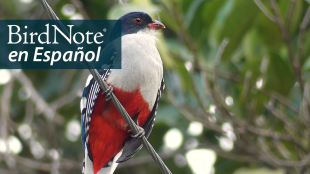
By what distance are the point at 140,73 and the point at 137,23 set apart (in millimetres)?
818

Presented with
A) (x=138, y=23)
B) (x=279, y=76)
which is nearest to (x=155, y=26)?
(x=138, y=23)

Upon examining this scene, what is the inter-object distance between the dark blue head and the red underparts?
2.33ft

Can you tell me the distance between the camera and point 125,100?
2.56 metres

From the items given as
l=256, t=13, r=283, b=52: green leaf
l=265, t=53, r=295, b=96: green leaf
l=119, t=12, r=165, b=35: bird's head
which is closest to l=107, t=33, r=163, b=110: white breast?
l=119, t=12, r=165, b=35: bird's head

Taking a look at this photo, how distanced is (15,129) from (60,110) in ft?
1.96

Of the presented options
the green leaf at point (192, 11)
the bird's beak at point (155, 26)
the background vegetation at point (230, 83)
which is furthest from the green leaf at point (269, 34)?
the bird's beak at point (155, 26)

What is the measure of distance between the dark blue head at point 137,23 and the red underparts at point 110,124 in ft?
2.33

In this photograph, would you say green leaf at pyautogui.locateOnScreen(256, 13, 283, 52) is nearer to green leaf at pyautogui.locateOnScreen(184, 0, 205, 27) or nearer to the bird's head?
green leaf at pyautogui.locateOnScreen(184, 0, 205, 27)

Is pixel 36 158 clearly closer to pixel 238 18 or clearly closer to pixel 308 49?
pixel 238 18

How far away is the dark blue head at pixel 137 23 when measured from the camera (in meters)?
3.18

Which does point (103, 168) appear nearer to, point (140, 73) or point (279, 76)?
point (140, 73)

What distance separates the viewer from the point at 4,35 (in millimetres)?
5301

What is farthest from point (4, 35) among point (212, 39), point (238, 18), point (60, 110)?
point (238, 18)

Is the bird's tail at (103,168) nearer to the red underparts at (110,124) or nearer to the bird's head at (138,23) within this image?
the red underparts at (110,124)
